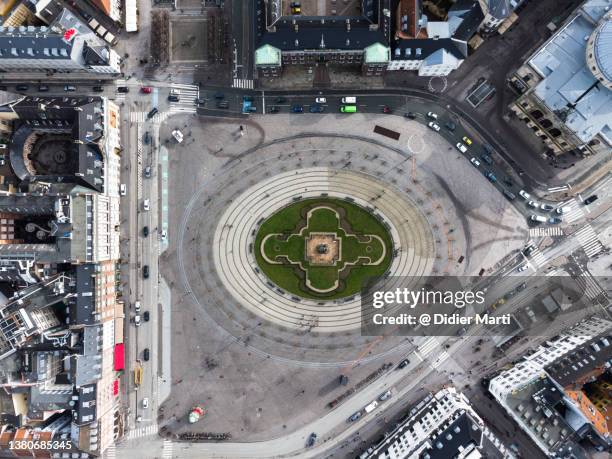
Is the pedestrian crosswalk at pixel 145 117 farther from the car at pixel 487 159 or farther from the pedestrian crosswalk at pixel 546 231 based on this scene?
the pedestrian crosswalk at pixel 546 231

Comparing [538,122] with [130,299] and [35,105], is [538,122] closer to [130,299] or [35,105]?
→ [130,299]

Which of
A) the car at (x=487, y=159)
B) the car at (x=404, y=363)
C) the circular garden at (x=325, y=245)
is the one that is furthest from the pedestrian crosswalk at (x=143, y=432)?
the car at (x=487, y=159)

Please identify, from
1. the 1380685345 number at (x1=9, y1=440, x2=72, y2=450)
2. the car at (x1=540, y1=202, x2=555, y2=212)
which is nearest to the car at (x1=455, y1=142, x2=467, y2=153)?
the car at (x1=540, y1=202, x2=555, y2=212)

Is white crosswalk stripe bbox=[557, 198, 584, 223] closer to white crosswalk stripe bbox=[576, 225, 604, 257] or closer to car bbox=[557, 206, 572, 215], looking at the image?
car bbox=[557, 206, 572, 215]

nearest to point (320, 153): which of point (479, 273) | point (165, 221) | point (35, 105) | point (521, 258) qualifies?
point (165, 221)

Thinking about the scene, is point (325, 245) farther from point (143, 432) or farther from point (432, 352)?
point (143, 432)

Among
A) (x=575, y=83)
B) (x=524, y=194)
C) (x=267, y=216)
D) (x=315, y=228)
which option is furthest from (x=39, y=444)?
(x=575, y=83)
